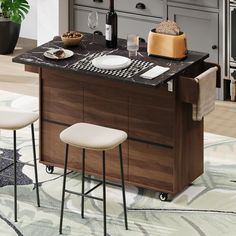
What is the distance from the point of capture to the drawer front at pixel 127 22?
25.4ft

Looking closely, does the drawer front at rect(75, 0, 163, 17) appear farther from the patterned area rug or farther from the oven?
the patterned area rug

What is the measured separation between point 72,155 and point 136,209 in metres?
0.67

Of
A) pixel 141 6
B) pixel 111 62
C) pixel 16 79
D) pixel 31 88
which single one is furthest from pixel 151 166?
pixel 16 79

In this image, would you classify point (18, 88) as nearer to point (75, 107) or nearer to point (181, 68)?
point (75, 107)

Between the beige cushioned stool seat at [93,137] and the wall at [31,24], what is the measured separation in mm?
4041

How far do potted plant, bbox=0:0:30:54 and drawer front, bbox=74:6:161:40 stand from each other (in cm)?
77

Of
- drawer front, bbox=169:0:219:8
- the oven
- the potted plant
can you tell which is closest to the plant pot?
the potted plant

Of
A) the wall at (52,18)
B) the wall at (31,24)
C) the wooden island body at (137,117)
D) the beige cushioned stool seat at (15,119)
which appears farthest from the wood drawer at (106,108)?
the wall at (31,24)

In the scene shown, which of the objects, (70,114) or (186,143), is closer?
(186,143)

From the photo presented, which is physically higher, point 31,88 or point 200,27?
point 200,27

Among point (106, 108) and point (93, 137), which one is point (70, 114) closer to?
point (106, 108)

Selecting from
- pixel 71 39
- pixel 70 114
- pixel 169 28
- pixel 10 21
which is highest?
pixel 169 28

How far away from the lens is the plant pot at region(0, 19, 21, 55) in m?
8.66

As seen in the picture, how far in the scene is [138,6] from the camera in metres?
7.71
